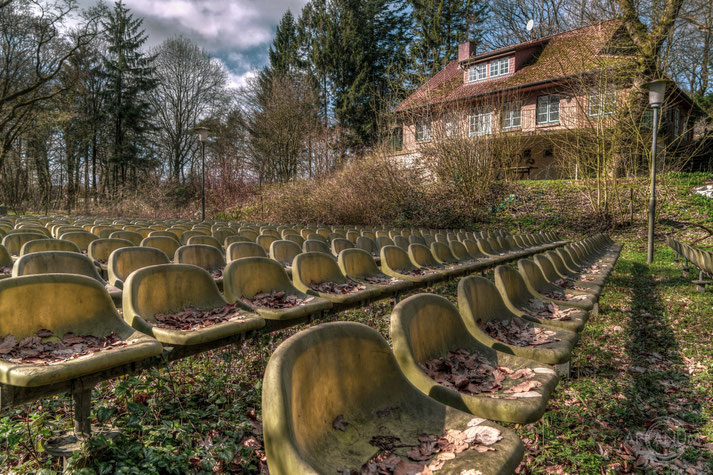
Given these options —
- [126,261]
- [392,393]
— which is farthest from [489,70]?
[392,393]

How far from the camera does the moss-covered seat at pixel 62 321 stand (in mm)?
1647

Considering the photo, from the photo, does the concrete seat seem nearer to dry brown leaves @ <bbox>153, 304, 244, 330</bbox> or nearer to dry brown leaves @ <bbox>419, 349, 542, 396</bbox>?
dry brown leaves @ <bbox>153, 304, 244, 330</bbox>

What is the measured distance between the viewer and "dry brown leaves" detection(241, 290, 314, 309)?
3.10 m

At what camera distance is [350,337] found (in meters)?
1.61

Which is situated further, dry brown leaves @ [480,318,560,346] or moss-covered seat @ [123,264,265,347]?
dry brown leaves @ [480,318,560,346]

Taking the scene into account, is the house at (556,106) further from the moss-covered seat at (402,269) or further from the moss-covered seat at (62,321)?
the moss-covered seat at (62,321)

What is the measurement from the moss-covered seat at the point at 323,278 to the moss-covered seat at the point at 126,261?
48.2 inches

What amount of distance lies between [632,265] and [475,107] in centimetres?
687

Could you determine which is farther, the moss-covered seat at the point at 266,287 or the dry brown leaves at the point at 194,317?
the moss-covered seat at the point at 266,287

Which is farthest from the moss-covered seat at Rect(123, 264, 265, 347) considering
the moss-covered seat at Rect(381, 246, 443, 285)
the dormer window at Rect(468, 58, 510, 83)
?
the dormer window at Rect(468, 58, 510, 83)

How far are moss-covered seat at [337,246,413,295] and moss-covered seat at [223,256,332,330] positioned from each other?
84 centimetres

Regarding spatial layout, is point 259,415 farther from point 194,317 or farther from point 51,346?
point 51,346

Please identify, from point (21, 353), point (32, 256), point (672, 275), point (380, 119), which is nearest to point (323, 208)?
point (380, 119)

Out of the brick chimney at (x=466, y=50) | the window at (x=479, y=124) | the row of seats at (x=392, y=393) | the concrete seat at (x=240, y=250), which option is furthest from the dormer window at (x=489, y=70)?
the row of seats at (x=392, y=393)
